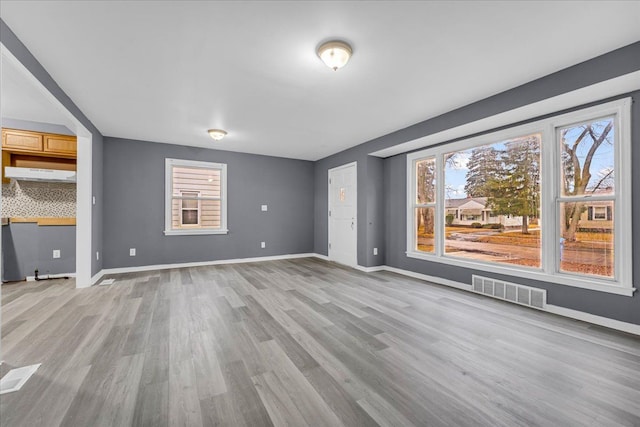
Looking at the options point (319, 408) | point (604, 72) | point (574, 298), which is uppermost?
point (604, 72)

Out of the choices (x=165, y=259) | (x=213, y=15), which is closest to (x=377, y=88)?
(x=213, y=15)

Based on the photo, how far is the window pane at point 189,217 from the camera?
5777 mm

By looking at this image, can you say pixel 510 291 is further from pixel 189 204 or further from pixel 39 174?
pixel 39 174

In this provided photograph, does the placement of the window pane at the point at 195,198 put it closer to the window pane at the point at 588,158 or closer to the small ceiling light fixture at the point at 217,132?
the small ceiling light fixture at the point at 217,132

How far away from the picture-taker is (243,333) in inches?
99.4

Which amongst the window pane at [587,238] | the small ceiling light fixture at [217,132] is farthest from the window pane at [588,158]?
the small ceiling light fixture at [217,132]

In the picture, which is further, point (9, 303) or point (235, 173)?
point (235, 173)

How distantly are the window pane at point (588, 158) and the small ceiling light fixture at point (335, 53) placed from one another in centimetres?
270

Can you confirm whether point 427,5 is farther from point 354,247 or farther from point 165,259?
point 165,259

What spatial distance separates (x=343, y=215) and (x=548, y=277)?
11.9ft

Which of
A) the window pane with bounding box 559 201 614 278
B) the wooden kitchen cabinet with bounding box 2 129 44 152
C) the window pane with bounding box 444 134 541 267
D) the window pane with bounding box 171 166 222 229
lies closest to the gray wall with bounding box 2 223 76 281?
the wooden kitchen cabinet with bounding box 2 129 44 152

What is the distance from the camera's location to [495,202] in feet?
12.4

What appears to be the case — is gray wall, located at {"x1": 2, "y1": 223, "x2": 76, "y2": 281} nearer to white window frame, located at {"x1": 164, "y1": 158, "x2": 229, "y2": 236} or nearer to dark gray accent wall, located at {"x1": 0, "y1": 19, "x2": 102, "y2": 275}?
dark gray accent wall, located at {"x1": 0, "y1": 19, "x2": 102, "y2": 275}

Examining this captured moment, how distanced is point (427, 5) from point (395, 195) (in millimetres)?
3630
